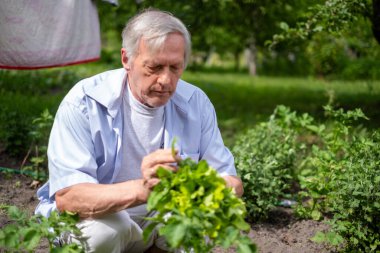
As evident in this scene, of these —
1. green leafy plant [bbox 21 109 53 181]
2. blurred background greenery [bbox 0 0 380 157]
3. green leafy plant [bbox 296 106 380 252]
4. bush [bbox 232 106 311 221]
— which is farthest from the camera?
blurred background greenery [bbox 0 0 380 157]

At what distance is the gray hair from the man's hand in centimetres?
46

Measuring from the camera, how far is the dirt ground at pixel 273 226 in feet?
11.4

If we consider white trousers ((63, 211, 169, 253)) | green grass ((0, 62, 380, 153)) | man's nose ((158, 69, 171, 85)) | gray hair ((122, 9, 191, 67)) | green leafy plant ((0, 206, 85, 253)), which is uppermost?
gray hair ((122, 9, 191, 67))

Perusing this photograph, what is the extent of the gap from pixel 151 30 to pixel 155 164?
554 millimetres

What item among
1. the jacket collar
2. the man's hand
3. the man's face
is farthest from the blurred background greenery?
the man's hand

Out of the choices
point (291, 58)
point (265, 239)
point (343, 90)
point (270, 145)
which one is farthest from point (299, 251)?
point (291, 58)

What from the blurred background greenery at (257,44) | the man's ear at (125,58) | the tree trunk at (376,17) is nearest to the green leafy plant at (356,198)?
the man's ear at (125,58)

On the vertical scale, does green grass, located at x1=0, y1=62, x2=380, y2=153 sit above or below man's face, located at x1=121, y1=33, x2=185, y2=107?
below

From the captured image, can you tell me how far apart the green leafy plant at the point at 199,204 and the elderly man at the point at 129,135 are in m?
0.12

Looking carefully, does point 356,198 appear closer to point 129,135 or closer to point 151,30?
point 129,135

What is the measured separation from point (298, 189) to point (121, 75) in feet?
7.32

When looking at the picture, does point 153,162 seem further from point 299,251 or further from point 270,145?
point 270,145

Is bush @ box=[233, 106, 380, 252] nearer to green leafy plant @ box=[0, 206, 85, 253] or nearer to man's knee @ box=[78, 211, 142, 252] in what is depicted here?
man's knee @ box=[78, 211, 142, 252]

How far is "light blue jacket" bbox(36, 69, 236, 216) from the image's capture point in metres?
2.52
